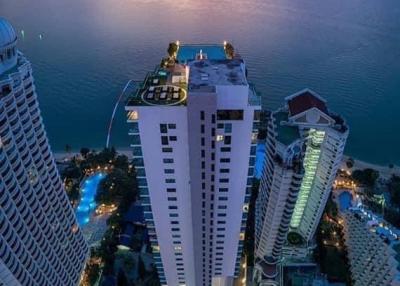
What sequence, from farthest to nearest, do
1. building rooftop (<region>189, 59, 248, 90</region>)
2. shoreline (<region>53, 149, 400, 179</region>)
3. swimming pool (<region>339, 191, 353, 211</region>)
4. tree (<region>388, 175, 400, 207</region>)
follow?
shoreline (<region>53, 149, 400, 179</region>) < tree (<region>388, 175, 400, 207</region>) < swimming pool (<region>339, 191, 353, 211</region>) < building rooftop (<region>189, 59, 248, 90</region>)

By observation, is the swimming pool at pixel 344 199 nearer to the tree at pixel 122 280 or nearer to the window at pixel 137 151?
the tree at pixel 122 280

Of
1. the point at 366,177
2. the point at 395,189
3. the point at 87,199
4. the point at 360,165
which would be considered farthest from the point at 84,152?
the point at 395,189

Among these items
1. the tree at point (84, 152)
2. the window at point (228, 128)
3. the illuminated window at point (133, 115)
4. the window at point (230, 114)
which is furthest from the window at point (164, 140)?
the tree at point (84, 152)

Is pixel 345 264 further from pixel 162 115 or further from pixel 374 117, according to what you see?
pixel 374 117

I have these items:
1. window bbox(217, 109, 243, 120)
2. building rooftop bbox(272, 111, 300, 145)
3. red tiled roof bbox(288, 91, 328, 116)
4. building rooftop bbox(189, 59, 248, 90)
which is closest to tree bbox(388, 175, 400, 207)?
red tiled roof bbox(288, 91, 328, 116)

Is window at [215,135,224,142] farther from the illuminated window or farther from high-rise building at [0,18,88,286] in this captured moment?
high-rise building at [0,18,88,286]

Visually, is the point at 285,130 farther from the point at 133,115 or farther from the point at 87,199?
the point at 87,199
